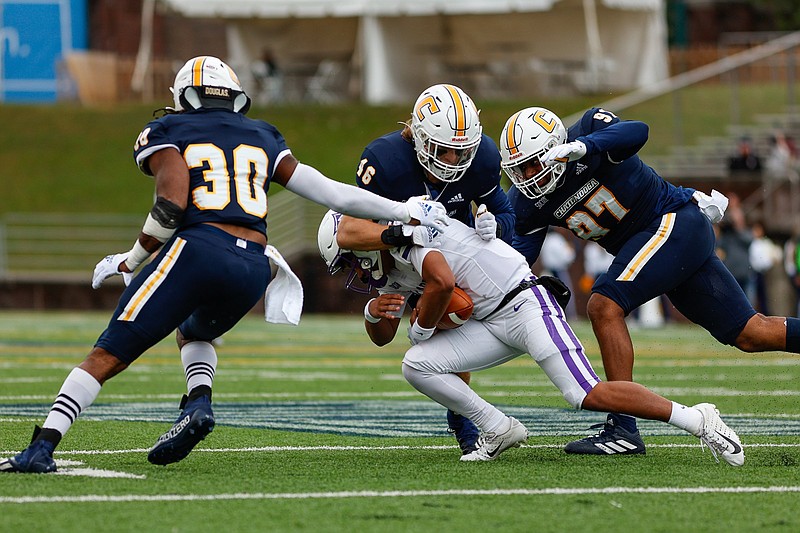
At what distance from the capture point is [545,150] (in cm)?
609

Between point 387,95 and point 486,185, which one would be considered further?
point 387,95

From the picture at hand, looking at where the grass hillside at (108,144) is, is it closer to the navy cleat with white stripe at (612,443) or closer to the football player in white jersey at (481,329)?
the navy cleat with white stripe at (612,443)

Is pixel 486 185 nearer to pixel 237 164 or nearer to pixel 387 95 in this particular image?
pixel 237 164

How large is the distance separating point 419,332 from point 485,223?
520 millimetres

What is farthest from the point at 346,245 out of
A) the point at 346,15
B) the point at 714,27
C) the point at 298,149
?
the point at 714,27

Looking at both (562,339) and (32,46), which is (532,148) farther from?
(32,46)

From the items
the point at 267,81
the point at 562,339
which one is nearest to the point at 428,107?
the point at 562,339

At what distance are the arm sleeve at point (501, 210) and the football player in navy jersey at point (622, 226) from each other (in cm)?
13

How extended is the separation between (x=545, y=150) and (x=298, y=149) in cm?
1851

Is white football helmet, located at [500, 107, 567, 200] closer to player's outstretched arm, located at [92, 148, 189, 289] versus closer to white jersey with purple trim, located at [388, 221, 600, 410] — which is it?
white jersey with purple trim, located at [388, 221, 600, 410]

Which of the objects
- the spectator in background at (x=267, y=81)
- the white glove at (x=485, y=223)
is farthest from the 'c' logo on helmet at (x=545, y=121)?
the spectator in background at (x=267, y=81)

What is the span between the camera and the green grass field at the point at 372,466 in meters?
4.42

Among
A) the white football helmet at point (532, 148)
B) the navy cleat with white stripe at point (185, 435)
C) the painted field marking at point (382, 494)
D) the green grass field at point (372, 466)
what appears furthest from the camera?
the white football helmet at point (532, 148)

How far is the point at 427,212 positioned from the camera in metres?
5.58
